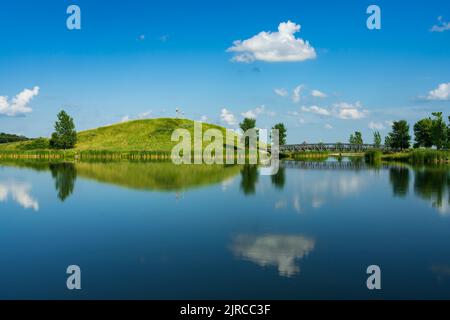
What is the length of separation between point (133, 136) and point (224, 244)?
136 m

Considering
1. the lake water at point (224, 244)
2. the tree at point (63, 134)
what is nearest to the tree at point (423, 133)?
the lake water at point (224, 244)

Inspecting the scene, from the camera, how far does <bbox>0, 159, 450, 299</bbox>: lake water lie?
1592 cm

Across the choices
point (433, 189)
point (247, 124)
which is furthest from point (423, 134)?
point (433, 189)

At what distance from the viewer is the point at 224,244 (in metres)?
22.0

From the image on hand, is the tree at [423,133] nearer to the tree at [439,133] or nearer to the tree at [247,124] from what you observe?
the tree at [439,133]

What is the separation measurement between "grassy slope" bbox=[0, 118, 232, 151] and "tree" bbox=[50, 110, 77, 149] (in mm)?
4516

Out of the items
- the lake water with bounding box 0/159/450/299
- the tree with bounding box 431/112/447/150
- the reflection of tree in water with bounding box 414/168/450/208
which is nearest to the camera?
the lake water with bounding box 0/159/450/299

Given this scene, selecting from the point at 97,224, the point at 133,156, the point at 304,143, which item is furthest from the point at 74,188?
the point at 304,143

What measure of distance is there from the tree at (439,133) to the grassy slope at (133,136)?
77409 mm

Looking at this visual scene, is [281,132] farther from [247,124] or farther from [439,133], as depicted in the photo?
[439,133]

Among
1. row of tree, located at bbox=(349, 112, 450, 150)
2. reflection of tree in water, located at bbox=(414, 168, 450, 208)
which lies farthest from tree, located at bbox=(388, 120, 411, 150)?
reflection of tree in water, located at bbox=(414, 168, 450, 208)

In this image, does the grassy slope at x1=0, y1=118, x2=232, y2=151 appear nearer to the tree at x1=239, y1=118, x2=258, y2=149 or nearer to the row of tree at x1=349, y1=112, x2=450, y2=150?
the tree at x1=239, y1=118, x2=258, y2=149

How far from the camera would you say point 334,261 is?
19.0 metres
